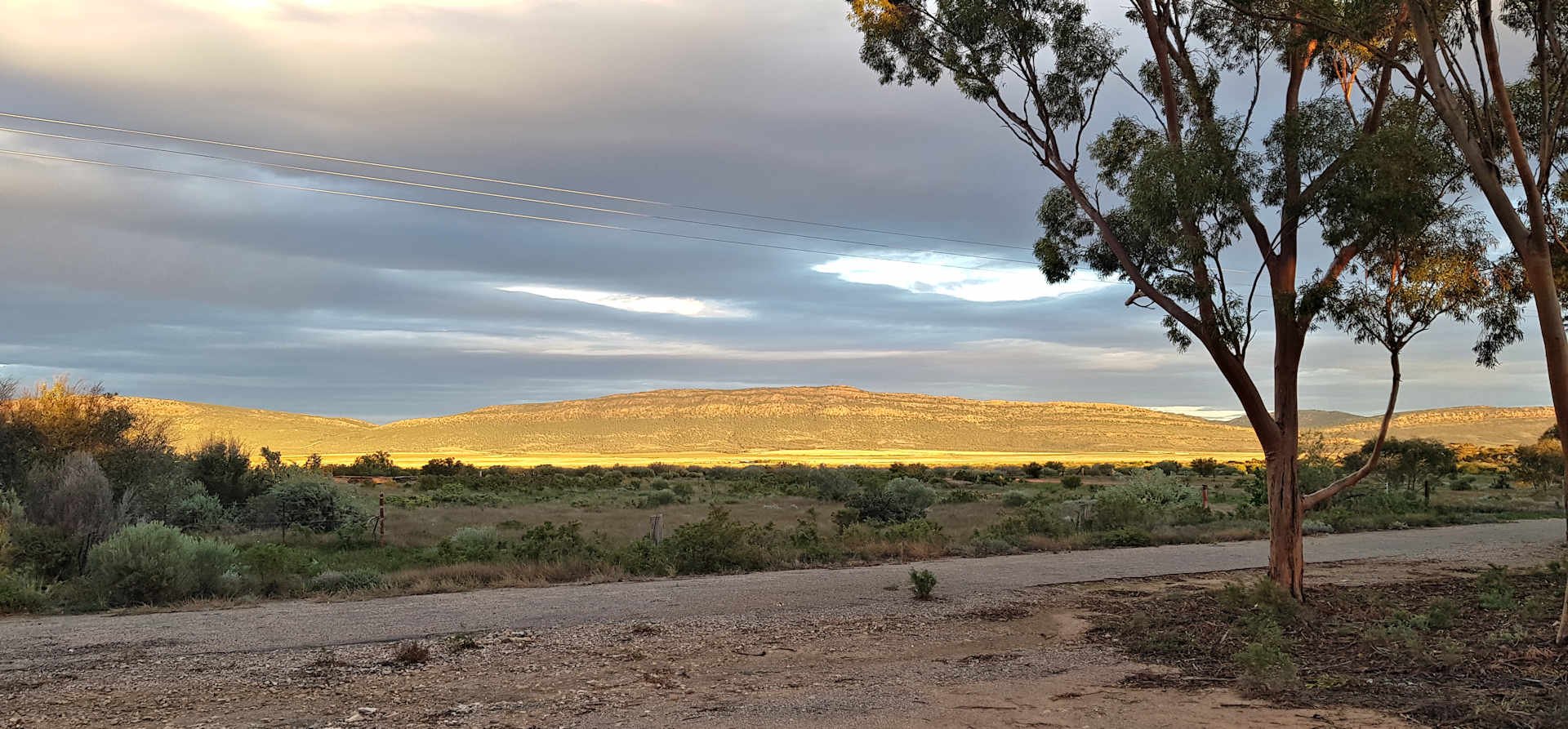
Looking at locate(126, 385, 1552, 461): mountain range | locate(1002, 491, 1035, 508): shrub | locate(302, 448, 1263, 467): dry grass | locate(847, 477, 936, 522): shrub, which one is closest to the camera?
locate(847, 477, 936, 522): shrub

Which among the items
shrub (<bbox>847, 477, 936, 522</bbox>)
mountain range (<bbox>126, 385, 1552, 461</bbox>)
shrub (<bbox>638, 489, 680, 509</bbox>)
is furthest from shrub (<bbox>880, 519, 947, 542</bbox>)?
mountain range (<bbox>126, 385, 1552, 461</bbox>)

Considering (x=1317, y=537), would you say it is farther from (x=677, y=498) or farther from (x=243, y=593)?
(x=677, y=498)

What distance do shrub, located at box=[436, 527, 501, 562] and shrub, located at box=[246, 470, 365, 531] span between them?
644 centimetres

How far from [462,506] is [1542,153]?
1395 inches

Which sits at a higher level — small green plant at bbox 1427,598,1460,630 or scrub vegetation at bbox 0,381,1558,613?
small green plant at bbox 1427,598,1460,630

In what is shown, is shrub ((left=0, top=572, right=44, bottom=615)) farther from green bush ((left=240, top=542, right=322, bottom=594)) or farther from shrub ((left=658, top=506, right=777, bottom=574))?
shrub ((left=658, top=506, right=777, bottom=574))

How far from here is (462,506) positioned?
123 ft

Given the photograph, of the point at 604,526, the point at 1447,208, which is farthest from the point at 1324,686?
the point at 604,526

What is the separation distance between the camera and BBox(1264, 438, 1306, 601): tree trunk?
1144cm

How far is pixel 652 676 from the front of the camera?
8.48 m

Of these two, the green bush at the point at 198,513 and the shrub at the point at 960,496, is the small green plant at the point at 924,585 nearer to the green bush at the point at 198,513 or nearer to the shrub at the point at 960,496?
the green bush at the point at 198,513

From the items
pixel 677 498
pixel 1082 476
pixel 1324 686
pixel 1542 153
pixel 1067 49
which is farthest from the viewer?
pixel 1082 476

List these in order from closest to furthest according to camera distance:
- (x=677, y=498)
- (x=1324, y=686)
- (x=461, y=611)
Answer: (x=1324, y=686) < (x=461, y=611) < (x=677, y=498)

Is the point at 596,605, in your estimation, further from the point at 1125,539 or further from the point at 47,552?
the point at 1125,539
